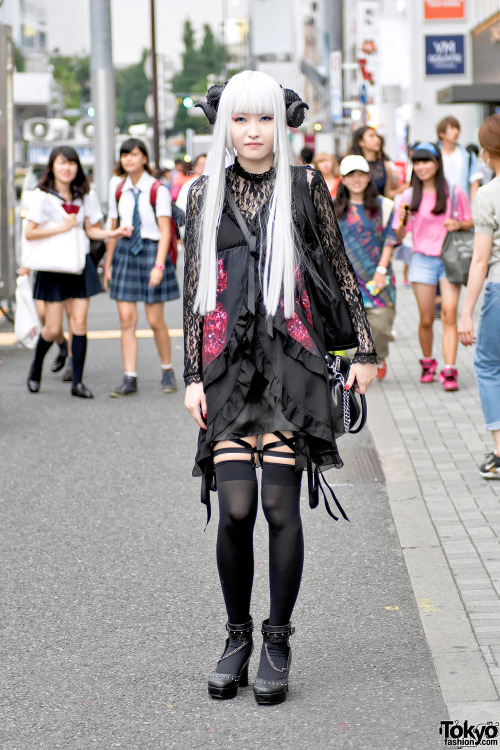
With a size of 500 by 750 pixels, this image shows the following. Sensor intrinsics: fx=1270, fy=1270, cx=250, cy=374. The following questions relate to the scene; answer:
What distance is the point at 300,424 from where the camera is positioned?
3.76m

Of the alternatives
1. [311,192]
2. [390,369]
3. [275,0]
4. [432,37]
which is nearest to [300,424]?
[311,192]

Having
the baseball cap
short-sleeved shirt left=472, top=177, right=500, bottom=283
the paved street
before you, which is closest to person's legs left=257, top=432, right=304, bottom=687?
the paved street

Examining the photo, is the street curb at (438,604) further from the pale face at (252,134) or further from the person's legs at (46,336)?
the person's legs at (46,336)

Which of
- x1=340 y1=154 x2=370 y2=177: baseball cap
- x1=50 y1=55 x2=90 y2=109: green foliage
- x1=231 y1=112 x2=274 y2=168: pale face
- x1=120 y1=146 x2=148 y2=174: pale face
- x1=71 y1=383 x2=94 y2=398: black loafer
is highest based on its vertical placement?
x1=50 y1=55 x2=90 y2=109: green foliage

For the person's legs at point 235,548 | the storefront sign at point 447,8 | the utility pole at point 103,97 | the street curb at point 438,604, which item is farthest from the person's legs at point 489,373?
the storefront sign at point 447,8

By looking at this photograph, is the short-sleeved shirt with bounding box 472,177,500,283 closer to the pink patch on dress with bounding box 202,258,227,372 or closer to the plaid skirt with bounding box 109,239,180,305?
the pink patch on dress with bounding box 202,258,227,372

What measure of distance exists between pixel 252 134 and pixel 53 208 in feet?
20.5

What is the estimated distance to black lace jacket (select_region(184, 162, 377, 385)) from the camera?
3.85 metres

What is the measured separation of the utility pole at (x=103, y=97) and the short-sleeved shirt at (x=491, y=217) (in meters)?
16.7

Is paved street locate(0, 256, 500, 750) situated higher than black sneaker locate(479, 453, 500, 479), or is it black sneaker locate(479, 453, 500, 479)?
black sneaker locate(479, 453, 500, 479)

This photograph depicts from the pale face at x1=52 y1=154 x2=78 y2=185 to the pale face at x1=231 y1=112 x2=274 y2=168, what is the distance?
5922 mm

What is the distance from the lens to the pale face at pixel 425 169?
9.23 m

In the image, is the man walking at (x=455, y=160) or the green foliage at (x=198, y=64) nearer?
the man walking at (x=455, y=160)

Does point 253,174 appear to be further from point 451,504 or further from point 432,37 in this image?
point 432,37
